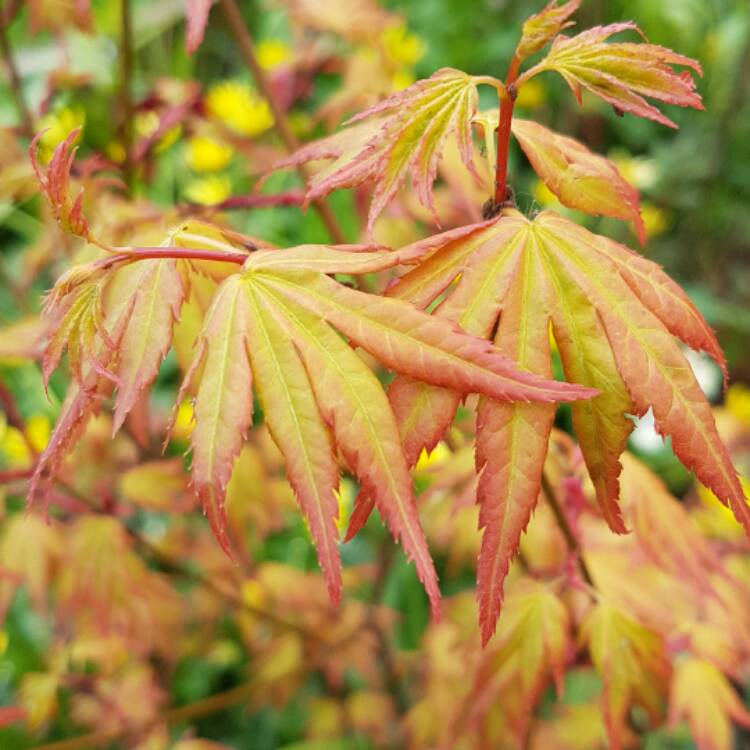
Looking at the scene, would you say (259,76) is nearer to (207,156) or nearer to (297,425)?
(297,425)

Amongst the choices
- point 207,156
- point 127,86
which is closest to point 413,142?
point 127,86

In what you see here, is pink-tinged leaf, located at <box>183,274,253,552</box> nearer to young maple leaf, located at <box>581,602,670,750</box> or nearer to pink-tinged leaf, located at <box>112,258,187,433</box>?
pink-tinged leaf, located at <box>112,258,187,433</box>

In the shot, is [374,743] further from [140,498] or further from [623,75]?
[623,75]

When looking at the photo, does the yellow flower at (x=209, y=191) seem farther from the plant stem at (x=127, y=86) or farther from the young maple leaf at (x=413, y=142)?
the young maple leaf at (x=413, y=142)

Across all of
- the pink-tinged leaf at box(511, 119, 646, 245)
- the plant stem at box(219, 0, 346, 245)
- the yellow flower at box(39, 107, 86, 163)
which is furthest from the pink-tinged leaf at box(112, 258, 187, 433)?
the yellow flower at box(39, 107, 86, 163)

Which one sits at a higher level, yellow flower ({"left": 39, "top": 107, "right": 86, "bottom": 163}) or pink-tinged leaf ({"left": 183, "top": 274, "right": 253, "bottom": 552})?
pink-tinged leaf ({"left": 183, "top": 274, "right": 253, "bottom": 552})

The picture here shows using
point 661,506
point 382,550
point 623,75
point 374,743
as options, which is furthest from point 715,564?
point 374,743

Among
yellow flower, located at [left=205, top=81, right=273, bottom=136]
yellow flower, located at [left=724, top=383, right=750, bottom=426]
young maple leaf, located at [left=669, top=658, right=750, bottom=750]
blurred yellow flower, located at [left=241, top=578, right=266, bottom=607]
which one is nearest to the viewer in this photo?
young maple leaf, located at [left=669, top=658, right=750, bottom=750]
